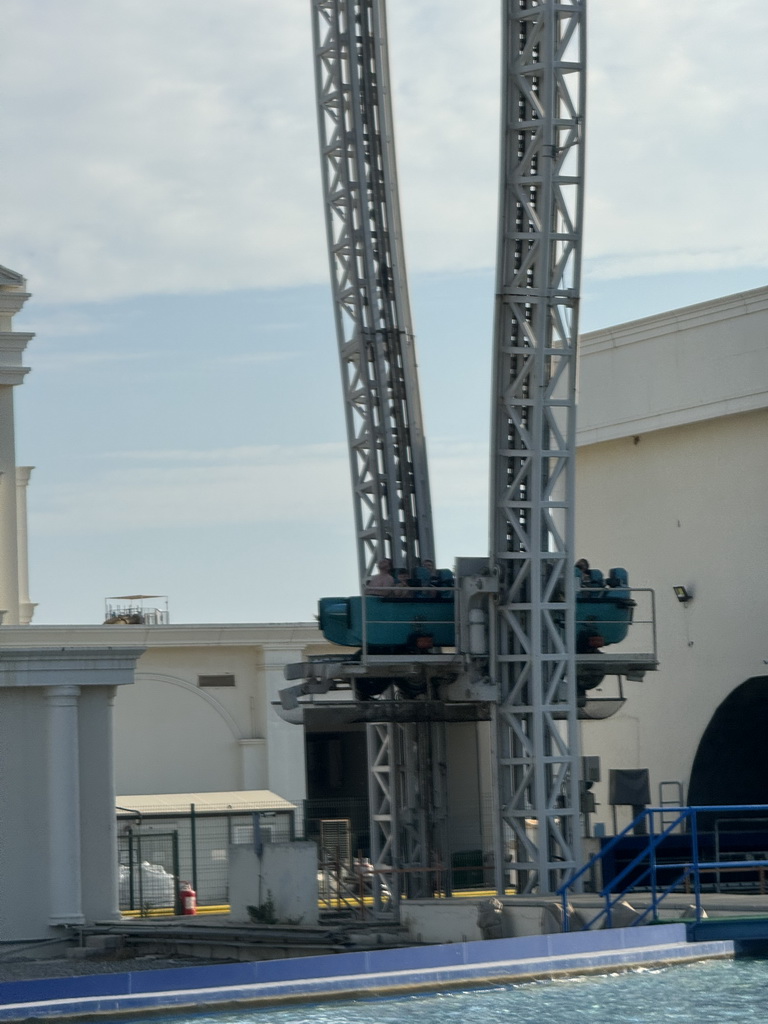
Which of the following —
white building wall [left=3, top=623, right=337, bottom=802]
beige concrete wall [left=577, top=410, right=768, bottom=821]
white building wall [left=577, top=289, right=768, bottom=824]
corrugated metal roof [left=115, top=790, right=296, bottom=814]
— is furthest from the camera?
white building wall [left=3, top=623, right=337, bottom=802]

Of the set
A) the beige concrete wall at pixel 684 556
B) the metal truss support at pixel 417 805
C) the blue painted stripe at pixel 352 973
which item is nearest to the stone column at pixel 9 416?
the beige concrete wall at pixel 684 556

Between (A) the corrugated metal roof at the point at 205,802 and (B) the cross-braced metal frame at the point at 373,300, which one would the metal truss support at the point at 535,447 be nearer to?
(B) the cross-braced metal frame at the point at 373,300

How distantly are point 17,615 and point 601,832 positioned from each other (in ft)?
62.1

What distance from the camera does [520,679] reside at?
931 inches

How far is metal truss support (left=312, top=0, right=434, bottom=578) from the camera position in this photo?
87.6 feet

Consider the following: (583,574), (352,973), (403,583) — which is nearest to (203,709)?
(403,583)

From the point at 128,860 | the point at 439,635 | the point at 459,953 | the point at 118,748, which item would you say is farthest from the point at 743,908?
the point at 118,748

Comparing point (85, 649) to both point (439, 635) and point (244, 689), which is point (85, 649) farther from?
point (244, 689)

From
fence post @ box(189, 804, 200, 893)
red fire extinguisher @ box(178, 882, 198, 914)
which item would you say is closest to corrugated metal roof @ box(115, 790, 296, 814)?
fence post @ box(189, 804, 200, 893)

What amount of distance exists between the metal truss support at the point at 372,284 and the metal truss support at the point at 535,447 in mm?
2886

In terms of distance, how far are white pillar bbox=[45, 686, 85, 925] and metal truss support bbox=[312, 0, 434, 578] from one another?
19.3ft

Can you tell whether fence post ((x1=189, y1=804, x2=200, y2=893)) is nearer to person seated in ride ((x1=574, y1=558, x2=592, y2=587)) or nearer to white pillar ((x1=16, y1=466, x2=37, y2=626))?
person seated in ride ((x1=574, y1=558, x2=592, y2=587))

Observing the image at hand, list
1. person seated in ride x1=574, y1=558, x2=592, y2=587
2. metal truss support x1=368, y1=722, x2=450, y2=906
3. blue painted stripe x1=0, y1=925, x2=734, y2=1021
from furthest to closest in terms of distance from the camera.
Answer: metal truss support x1=368, y1=722, x2=450, y2=906 → person seated in ride x1=574, y1=558, x2=592, y2=587 → blue painted stripe x1=0, y1=925, x2=734, y2=1021

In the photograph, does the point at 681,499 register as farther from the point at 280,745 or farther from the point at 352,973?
the point at 352,973
